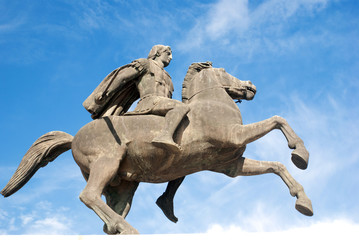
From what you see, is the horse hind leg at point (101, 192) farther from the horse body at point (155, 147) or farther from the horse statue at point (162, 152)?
the horse body at point (155, 147)

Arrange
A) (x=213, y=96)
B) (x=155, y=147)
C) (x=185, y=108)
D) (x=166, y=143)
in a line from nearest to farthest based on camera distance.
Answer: (x=166, y=143)
(x=155, y=147)
(x=185, y=108)
(x=213, y=96)

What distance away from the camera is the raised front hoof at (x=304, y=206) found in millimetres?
7071

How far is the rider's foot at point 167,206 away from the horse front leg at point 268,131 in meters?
1.83

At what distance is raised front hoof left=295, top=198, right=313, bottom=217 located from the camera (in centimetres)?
707

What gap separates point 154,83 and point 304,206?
3.07 m

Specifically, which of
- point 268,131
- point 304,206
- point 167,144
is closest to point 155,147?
point 167,144

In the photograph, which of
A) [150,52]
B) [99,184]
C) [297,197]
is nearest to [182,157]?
[99,184]

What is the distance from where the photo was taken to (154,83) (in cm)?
810

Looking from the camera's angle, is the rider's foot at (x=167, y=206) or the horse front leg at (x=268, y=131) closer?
the horse front leg at (x=268, y=131)

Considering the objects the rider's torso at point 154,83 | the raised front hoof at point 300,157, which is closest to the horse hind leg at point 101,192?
the rider's torso at point 154,83

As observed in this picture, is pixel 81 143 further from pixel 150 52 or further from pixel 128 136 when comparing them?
pixel 150 52

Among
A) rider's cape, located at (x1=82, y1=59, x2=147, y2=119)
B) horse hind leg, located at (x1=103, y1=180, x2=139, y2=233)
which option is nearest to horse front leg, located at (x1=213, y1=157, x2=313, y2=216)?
horse hind leg, located at (x1=103, y1=180, x2=139, y2=233)

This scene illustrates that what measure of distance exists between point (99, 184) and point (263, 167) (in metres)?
2.67

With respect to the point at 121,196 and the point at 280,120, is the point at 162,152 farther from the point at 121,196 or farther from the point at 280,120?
the point at 280,120
